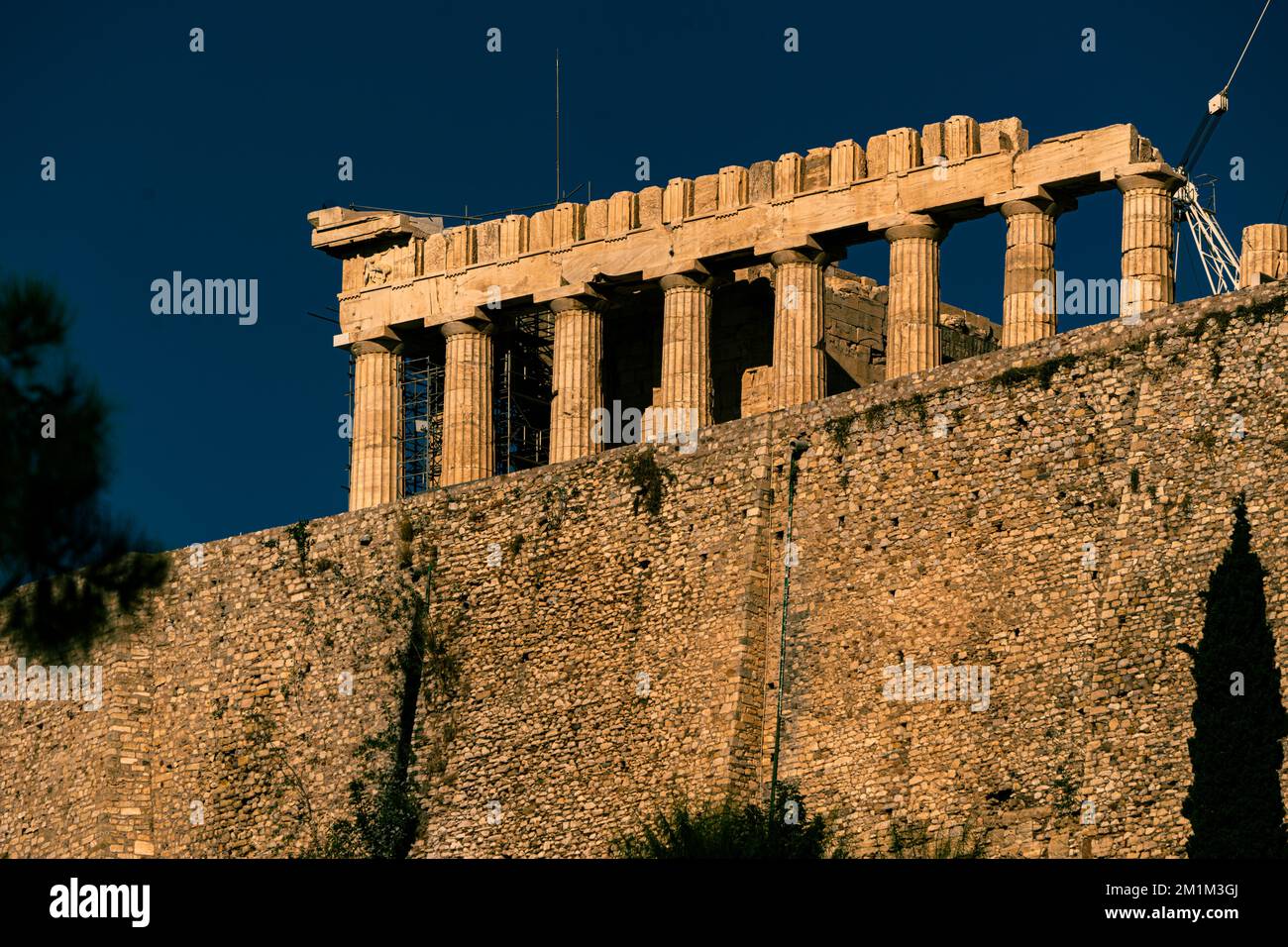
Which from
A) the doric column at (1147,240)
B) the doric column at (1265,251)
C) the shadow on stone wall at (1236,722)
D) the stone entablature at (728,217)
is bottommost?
the shadow on stone wall at (1236,722)

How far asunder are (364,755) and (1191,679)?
14.3 meters

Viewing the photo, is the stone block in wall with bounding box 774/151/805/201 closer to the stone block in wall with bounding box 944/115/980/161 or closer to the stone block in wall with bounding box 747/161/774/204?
the stone block in wall with bounding box 747/161/774/204

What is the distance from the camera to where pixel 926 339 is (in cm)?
5375

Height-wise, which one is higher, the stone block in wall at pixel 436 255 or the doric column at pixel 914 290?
the stone block in wall at pixel 436 255

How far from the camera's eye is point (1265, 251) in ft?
149

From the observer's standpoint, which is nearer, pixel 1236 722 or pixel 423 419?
pixel 1236 722

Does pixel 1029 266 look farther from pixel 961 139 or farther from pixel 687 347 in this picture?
pixel 687 347

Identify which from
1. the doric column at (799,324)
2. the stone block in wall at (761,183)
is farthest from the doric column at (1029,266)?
the stone block in wall at (761,183)

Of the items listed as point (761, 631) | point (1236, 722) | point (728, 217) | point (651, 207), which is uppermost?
point (651, 207)

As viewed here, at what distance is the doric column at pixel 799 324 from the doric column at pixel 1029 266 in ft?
11.8

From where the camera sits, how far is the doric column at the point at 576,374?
57.5m

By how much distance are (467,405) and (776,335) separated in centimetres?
692

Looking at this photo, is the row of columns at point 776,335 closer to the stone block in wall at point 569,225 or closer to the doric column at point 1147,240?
the doric column at point 1147,240

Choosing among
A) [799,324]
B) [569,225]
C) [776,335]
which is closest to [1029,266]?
[799,324]
